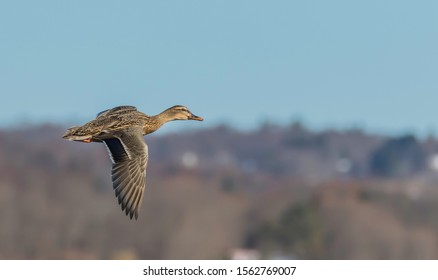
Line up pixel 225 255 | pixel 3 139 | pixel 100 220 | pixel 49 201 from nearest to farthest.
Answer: pixel 225 255
pixel 100 220
pixel 49 201
pixel 3 139

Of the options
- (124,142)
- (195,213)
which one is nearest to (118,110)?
(124,142)

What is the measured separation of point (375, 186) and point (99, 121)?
33988mm

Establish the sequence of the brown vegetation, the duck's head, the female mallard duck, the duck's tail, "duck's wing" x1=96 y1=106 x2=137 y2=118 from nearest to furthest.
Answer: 1. the female mallard duck
2. the duck's tail
3. "duck's wing" x1=96 y1=106 x2=137 y2=118
4. the duck's head
5. the brown vegetation

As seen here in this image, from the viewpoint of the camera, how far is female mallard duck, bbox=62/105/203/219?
38.9ft

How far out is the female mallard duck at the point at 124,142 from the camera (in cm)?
1184

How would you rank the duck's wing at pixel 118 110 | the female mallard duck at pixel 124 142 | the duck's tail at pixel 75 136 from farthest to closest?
the duck's wing at pixel 118 110
the duck's tail at pixel 75 136
the female mallard duck at pixel 124 142

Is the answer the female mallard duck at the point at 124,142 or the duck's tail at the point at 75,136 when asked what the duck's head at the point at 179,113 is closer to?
the female mallard duck at the point at 124,142

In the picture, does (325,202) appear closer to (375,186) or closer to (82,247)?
(375,186)

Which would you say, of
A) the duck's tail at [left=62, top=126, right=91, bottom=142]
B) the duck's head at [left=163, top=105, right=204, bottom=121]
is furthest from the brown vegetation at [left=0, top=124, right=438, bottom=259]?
the duck's tail at [left=62, top=126, right=91, bottom=142]

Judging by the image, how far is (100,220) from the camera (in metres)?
45.5

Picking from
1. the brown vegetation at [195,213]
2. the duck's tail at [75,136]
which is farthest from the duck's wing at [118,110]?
the brown vegetation at [195,213]

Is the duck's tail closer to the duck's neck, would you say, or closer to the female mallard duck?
the female mallard duck

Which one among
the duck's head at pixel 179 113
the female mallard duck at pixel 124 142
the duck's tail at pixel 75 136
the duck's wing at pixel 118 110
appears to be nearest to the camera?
the female mallard duck at pixel 124 142

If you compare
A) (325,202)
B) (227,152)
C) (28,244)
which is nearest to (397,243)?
(325,202)
